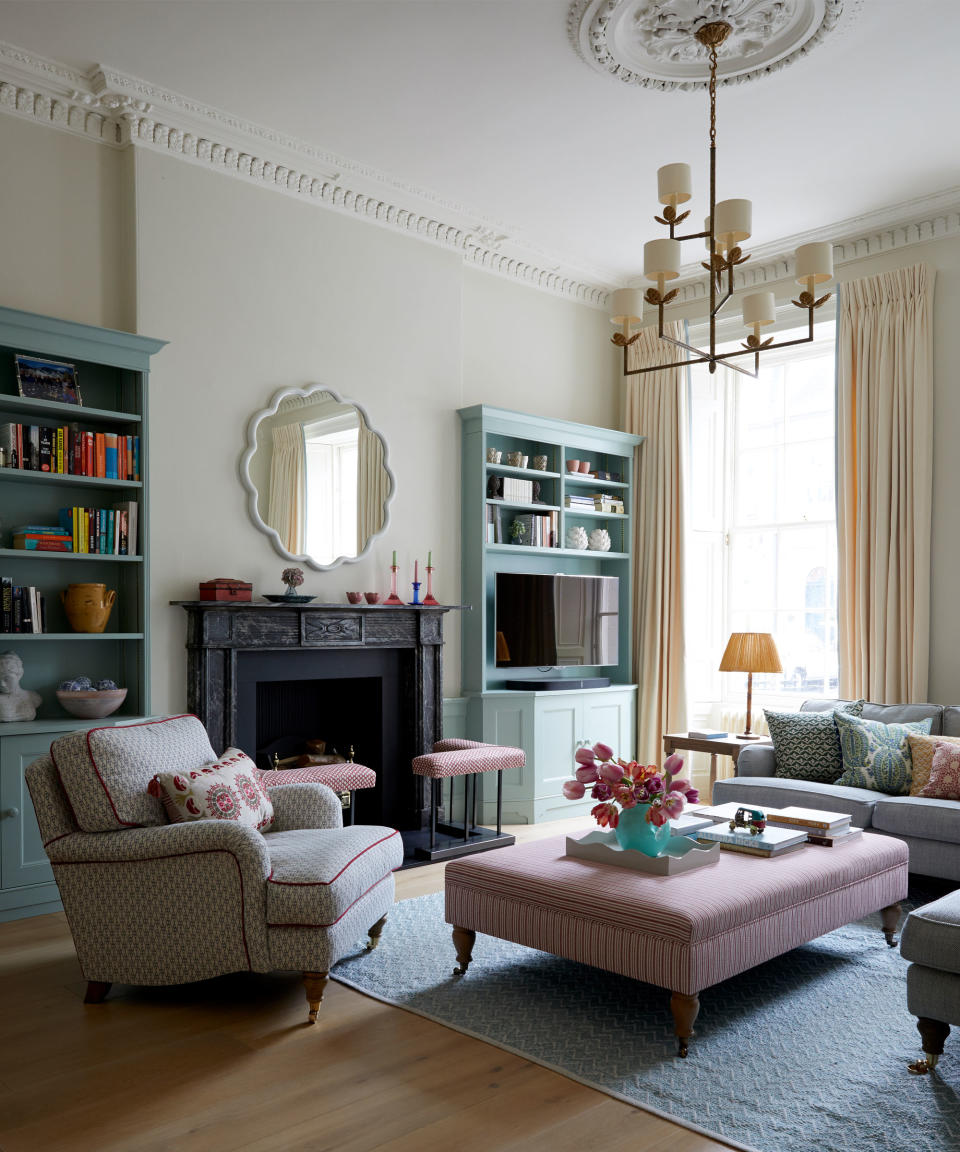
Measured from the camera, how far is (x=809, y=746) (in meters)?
4.81

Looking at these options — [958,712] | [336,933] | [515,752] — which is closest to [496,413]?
[515,752]

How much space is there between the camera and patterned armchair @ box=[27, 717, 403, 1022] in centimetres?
296

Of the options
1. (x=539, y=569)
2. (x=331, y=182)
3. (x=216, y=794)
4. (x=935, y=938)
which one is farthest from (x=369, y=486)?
(x=935, y=938)

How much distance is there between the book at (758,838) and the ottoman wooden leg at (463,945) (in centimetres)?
89

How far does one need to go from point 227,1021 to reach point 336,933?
42 cm

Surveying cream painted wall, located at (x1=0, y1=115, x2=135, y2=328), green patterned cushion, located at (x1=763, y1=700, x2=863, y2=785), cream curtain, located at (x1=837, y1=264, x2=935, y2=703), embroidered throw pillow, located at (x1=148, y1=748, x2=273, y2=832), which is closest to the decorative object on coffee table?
embroidered throw pillow, located at (x1=148, y1=748, x2=273, y2=832)

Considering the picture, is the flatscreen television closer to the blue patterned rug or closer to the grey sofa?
the grey sofa

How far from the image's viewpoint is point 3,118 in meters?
4.19

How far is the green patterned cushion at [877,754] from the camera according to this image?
14.7 feet

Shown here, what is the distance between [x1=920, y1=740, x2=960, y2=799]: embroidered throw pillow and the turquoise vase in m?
1.68

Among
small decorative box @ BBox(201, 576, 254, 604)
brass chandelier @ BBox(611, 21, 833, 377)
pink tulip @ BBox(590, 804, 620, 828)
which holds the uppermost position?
brass chandelier @ BBox(611, 21, 833, 377)

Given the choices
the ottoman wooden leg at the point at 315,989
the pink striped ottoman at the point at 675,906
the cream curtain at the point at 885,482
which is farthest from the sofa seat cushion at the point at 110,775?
the cream curtain at the point at 885,482

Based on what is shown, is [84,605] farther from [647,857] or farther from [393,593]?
[647,857]

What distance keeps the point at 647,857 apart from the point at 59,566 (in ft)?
9.23
